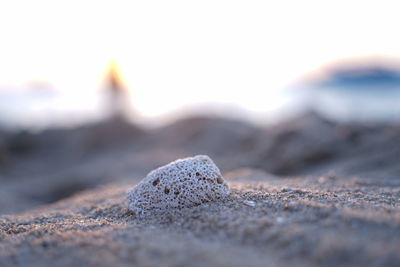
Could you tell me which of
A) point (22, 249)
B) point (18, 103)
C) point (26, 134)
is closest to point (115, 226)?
point (22, 249)

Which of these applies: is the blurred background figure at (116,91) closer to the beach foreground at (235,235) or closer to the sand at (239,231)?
the sand at (239,231)

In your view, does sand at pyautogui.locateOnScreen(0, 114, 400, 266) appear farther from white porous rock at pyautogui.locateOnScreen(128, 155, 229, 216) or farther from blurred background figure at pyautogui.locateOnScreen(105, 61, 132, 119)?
blurred background figure at pyautogui.locateOnScreen(105, 61, 132, 119)

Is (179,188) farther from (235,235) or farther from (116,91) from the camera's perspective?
(116,91)

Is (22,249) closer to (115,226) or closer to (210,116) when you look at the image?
(115,226)

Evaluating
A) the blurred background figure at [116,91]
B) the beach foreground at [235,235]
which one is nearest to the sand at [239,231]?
the beach foreground at [235,235]

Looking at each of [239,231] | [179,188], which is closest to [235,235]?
[239,231]

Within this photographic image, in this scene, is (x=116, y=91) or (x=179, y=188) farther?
(x=116, y=91)

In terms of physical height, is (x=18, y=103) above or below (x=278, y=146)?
above

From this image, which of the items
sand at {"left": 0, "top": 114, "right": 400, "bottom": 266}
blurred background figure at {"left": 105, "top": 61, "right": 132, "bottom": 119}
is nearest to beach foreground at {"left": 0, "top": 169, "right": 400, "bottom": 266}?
sand at {"left": 0, "top": 114, "right": 400, "bottom": 266}
